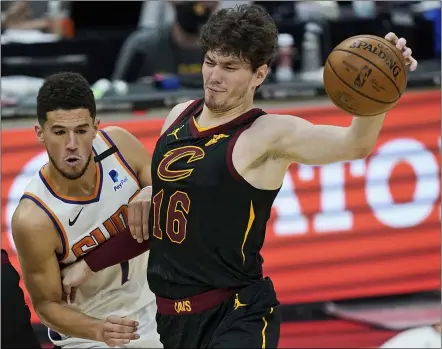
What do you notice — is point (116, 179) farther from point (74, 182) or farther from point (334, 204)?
point (334, 204)

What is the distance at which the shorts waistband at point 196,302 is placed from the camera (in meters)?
3.95

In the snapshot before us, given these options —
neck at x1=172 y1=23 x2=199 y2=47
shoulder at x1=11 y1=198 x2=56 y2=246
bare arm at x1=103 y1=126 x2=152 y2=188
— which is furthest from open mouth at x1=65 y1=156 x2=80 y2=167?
neck at x1=172 y1=23 x2=199 y2=47

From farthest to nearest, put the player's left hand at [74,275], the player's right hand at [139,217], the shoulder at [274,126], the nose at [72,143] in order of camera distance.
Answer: the player's left hand at [74,275], the nose at [72,143], the player's right hand at [139,217], the shoulder at [274,126]

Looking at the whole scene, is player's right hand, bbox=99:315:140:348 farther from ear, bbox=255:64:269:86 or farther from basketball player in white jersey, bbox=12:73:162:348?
ear, bbox=255:64:269:86

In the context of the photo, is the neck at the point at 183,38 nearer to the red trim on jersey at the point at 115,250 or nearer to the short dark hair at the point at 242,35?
the red trim on jersey at the point at 115,250

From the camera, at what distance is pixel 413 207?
6816mm

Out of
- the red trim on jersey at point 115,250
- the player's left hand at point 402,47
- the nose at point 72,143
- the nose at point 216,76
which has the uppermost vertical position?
the player's left hand at point 402,47

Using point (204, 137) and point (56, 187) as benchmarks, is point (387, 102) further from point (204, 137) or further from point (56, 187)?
point (56, 187)

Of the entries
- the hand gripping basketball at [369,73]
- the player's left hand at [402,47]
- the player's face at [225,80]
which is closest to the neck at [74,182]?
the player's face at [225,80]

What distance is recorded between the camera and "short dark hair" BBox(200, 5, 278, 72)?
3.83 metres

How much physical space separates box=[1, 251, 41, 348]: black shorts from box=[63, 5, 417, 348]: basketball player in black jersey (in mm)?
907

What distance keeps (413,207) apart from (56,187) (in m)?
3.31

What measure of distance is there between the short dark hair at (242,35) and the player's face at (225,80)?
1.2 inches

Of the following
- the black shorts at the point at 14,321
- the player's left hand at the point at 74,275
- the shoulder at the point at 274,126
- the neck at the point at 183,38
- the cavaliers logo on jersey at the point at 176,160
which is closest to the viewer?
the shoulder at the point at 274,126
